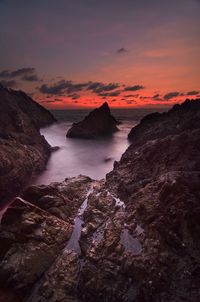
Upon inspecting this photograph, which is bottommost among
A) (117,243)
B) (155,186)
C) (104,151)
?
(104,151)

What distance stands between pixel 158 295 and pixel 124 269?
240 cm

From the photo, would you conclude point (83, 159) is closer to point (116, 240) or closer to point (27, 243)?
point (27, 243)

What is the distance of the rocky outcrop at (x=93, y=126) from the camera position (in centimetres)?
9919

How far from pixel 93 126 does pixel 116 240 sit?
84665 mm

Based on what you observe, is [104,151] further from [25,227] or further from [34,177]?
[25,227]

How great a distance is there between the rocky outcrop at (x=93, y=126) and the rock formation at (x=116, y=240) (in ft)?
241

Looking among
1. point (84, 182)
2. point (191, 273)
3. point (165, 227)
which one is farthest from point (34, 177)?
point (191, 273)

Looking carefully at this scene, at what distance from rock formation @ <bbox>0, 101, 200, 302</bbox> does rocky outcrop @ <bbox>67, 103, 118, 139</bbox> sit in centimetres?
7355

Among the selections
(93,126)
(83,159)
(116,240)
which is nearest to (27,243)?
(116,240)

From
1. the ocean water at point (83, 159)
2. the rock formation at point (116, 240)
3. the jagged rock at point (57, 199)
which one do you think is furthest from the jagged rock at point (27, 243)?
the ocean water at point (83, 159)

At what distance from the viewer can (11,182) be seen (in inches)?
1436

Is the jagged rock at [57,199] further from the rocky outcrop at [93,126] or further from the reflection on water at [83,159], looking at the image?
the rocky outcrop at [93,126]

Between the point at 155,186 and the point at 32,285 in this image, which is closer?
the point at 32,285

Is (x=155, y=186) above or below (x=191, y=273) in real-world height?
above
